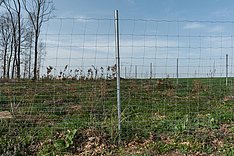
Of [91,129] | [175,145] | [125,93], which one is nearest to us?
[175,145]

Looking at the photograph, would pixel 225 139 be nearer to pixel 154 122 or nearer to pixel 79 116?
pixel 154 122

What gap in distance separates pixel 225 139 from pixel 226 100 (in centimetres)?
364

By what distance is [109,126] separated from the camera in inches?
214

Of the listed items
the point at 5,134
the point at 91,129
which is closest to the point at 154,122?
the point at 91,129

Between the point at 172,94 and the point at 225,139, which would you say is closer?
the point at 225,139

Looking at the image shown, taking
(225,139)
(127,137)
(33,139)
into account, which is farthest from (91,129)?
(225,139)

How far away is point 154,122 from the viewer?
19.8ft

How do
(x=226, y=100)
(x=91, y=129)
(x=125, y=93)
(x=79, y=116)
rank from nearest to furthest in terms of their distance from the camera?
(x=91, y=129) < (x=79, y=116) < (x=226, y=100) < (x=125, y=93)

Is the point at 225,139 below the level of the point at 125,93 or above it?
below

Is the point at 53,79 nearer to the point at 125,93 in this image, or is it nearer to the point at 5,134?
the point at 125,93

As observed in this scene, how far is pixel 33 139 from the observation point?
17.6 feet

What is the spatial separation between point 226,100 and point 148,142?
4380 mm

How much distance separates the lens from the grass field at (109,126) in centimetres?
505

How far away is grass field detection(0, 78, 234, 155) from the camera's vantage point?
505 cm
